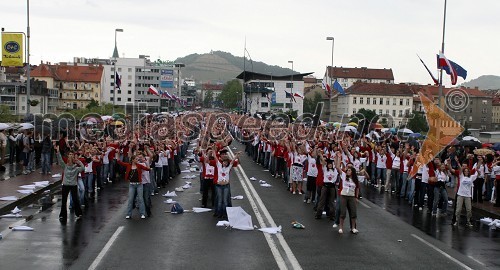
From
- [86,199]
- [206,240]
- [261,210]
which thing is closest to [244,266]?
[206,240]

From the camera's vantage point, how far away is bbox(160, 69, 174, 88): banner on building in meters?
137

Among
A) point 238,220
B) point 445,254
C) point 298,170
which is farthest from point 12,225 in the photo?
point 298,170

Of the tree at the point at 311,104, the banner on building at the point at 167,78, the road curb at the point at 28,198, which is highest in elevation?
the banner on building at the point at 167,78

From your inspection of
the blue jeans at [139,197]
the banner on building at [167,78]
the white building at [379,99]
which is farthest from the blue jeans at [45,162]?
the banner on building at [167,78]

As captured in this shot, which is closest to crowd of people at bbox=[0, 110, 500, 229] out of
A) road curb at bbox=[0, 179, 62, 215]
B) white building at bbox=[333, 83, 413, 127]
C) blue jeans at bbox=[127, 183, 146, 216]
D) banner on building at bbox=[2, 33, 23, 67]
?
blue jeans at bbox=[127, 183, 146, 216]

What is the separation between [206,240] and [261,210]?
14.0 feet

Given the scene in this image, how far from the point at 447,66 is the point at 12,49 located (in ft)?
68.3

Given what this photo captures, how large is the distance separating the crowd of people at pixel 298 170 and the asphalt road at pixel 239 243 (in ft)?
A: 2.11

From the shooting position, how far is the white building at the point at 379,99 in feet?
349

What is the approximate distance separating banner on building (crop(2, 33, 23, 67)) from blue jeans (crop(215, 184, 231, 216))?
17557 millimetres

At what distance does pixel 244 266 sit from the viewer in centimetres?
980

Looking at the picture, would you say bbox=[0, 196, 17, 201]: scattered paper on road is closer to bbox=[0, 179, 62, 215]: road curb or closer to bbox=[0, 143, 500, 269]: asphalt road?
bbox=[0, 179, 62, 215]: road curb

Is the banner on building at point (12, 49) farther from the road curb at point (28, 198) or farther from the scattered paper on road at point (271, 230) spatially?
the scattered paper on road at point (271, 230)

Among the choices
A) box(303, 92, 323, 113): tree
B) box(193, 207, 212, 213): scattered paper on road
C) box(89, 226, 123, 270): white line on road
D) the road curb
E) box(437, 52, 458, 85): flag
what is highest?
box(437, 52, 458, 85): flag
